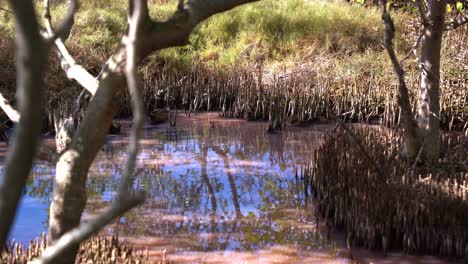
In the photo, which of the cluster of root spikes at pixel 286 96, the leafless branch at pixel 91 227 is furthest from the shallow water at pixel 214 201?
the leafless branch at pixel 91 227

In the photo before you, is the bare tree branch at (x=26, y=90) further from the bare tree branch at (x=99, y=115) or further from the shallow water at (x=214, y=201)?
→ the shallow water at (x=214, y=201)

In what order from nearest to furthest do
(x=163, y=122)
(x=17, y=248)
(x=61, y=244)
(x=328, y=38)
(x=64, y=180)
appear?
(x=61, y=244) < (x=64, y=180) < (x=17, y=248) < (x=163, y=122) < (x=328, y=38)

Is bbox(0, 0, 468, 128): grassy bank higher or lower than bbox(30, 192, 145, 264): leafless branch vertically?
higher

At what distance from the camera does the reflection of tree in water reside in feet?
17.1

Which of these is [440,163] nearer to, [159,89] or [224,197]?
[224,197]

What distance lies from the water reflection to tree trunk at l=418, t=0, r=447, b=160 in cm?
123

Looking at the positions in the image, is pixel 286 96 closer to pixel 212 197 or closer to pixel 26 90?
pixel 212 197

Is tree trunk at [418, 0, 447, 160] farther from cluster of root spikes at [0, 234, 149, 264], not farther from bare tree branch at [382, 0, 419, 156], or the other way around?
cluster of root spikes at [0, 234, 149, 264]

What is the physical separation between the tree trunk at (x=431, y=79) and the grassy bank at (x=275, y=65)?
3.13 metres

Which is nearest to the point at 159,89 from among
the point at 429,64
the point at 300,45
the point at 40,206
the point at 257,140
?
the point at 257,140

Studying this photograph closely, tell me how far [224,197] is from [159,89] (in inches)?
185

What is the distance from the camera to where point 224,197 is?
6254 mm

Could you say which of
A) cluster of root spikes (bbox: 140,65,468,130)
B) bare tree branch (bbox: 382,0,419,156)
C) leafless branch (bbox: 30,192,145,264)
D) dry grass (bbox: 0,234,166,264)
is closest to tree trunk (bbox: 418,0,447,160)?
bare tree branch (bbox: 382,0,419,156)

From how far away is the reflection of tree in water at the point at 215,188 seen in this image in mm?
5223
